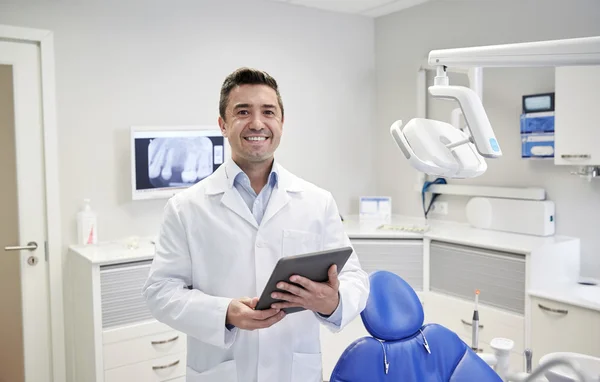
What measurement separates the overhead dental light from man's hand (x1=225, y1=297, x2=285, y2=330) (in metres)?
0.51

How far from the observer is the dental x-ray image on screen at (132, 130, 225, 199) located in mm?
3246

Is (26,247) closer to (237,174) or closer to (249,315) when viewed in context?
(237,174)

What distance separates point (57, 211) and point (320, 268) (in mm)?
2245

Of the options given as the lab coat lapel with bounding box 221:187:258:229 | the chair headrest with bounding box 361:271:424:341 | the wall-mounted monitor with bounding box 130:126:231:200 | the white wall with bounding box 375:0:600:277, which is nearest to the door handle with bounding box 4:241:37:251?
the wall-mounted monitor with bounding box 130:126:231:200

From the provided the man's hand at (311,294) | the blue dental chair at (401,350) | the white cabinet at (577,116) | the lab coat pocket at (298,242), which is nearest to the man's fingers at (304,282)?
the man's hand at (311,294)

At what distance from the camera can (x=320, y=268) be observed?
1354mm

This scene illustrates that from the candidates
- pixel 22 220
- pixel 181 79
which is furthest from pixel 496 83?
pixel 22 220

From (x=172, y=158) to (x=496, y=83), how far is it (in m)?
2.05

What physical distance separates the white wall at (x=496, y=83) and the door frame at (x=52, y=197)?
2.40m

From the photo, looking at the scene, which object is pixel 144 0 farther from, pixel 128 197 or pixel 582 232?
pixel 582 232

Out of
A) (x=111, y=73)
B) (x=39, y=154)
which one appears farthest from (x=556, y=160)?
(x=39, y=154)

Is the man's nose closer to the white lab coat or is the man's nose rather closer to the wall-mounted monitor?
the white lab coat

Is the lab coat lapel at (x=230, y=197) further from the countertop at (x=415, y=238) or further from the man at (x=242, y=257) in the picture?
the countertop at (x=415, y=238)

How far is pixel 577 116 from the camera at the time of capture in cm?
281
